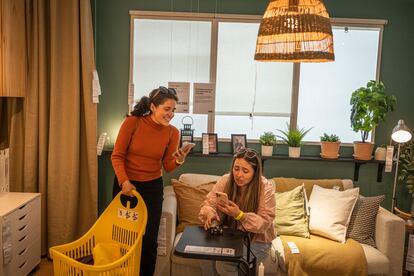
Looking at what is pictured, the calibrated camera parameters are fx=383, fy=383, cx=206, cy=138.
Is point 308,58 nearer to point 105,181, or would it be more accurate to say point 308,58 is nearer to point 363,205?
point 363,205

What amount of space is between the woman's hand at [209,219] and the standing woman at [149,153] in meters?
0.51

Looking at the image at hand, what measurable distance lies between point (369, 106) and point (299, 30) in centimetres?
192

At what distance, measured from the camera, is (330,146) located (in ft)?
11.7

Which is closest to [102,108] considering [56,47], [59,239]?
[56,47]

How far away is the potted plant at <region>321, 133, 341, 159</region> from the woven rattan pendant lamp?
1.84 m

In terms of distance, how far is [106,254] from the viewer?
2336 millimetres

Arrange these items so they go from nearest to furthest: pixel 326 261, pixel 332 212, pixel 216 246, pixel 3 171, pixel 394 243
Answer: pixel 216 246 < pixel 326 261 < pixel 394 243 < pixel 3 171 < pixel 332 212

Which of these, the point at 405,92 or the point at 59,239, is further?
the point at 405,92

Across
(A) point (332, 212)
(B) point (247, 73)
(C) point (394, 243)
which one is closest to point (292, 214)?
(A) point (332, 212)

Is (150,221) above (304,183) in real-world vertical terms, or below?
below

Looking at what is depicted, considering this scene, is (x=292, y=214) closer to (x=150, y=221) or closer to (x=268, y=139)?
(x=268, y=139)

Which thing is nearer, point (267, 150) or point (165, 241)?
point (165, 241)

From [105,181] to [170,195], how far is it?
0.88 m

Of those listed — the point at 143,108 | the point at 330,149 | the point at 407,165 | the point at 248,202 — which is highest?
the point at 143,108
